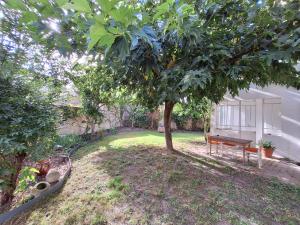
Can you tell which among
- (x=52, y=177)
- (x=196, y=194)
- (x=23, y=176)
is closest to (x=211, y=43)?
(x=196, y=194)

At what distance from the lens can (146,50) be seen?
267cm

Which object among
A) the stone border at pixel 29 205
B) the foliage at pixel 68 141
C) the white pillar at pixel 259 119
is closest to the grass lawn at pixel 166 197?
the stone border at pixel 29 205

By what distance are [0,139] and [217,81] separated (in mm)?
2887

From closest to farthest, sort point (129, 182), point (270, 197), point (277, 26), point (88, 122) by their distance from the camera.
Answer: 1. point (277, 26)
2. point (270, 197)
3. point (129, 182)
4. point (88, 122)

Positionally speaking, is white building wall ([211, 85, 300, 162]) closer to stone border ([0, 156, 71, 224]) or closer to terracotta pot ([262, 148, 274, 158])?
terracotta pot ([262, 148, 274, 158])

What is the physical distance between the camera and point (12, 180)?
3482 millimetres

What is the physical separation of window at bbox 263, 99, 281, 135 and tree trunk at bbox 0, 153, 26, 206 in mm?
7356

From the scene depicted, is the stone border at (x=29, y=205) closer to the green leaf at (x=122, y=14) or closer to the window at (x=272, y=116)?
the green leaf at (x=122, y=14)

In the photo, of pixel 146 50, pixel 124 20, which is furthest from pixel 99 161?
pixel 124 20

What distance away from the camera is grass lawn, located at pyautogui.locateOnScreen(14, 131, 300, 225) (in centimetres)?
321

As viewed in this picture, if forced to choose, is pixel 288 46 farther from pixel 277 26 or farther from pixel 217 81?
pixel 217 81

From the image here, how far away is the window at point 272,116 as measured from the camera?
23.2 ft

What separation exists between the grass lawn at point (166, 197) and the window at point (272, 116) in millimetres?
3053

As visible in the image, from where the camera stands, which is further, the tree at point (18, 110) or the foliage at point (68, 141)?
the foliage at point (68, 141)
